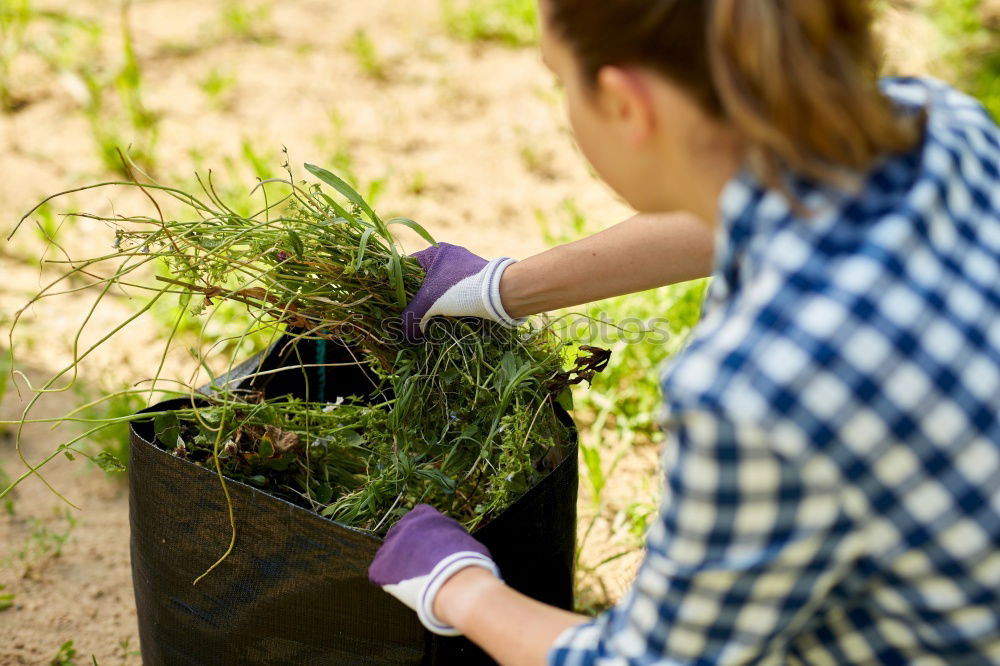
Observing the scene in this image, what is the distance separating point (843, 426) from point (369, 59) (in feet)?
10.4

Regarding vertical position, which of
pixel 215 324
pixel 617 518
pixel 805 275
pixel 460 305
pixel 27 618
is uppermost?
pixel 805 275

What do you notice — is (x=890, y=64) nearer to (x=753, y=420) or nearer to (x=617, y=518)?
(x=617, y=518)

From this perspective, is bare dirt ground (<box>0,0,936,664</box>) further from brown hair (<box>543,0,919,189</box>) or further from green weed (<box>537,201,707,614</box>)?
brown hair (<box>543,0,919,189</box>)

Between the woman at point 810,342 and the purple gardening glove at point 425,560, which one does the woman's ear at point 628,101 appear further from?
the purple gardening glove at point 425,560

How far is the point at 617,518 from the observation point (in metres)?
2.06

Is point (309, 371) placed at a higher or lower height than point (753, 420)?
lower

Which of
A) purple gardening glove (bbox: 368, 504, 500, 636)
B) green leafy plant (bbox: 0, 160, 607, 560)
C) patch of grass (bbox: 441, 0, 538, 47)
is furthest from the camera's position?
patch of grass (bbox: 441, 0, 538, 47)

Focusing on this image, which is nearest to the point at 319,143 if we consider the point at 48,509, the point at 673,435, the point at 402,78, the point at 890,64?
the point at 402,78

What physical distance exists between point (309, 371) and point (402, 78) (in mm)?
2202

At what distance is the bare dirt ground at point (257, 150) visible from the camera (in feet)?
6.40

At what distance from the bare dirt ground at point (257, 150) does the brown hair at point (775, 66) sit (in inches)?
48.6

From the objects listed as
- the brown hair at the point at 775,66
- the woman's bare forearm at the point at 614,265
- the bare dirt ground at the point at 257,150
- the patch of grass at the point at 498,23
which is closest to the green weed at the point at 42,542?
the bare dirt ground at the point at 257,150

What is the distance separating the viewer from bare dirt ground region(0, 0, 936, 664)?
1952 mm

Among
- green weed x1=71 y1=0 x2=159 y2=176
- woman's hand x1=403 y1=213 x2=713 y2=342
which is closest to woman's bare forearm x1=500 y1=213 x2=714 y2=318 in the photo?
woman's hand x1=403 y1=213 x2=713 y2=342
